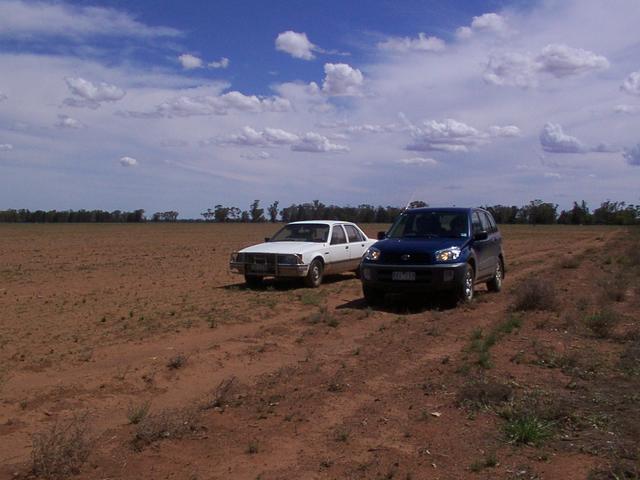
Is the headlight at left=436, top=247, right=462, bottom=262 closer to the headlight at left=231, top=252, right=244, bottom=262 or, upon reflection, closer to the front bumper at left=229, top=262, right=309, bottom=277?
the front bumper at left=229, top=262, right=309, bottom=277

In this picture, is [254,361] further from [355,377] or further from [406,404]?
[406,404]

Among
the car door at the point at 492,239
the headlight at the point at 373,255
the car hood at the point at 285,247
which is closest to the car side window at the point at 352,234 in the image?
the car hood at the point at 285,247

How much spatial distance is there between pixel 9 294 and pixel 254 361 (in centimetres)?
924

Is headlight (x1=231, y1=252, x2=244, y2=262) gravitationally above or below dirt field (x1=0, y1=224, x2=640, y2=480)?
above

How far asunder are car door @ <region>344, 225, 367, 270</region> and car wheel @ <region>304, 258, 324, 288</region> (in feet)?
4.52

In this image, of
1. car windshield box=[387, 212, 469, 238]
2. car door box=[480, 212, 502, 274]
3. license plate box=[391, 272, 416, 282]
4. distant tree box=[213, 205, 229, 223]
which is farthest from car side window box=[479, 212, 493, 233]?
distant tree box=[213, 205, 229, 223]

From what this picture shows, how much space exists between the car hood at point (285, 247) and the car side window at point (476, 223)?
351 centimetres

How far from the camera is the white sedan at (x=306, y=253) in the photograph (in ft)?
47.2

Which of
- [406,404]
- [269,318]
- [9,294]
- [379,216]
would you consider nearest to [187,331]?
[269,318]

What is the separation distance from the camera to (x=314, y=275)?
14852 millimetres

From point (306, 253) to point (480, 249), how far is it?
3639mm

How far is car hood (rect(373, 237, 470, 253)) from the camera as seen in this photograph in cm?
1182

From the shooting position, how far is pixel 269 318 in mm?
11016

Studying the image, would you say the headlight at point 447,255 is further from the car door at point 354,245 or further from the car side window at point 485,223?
the car door at point 354,245
